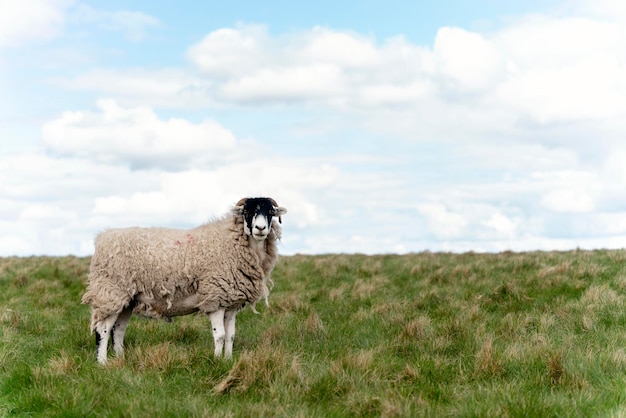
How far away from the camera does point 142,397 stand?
17.8 ft

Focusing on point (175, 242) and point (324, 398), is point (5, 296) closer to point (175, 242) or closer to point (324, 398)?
point (175, 242)

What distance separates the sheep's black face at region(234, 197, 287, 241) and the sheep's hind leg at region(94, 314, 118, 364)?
84.8 inches

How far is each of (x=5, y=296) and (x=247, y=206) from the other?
25.8ft

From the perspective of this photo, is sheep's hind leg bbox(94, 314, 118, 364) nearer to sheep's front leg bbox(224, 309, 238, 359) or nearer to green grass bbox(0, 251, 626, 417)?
green grass bbox(0, 251, 626, 417)

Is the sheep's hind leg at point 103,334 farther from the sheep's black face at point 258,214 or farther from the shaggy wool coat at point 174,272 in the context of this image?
the sheep's black face at point 258,214

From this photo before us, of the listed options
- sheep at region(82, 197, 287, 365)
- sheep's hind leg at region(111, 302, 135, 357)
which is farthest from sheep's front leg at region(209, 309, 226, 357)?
sheep's hind leg at region(111, 302, 135, 357)

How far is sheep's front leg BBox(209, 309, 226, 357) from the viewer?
7261mm

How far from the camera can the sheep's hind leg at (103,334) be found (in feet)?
24.7

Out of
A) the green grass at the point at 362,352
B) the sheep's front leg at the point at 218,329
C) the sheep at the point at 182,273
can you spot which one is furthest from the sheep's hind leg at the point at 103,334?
the sheep's front leg at the point at 218,329

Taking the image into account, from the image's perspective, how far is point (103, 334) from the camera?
24.9 feet

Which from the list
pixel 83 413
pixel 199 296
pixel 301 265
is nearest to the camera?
pixel 83 413

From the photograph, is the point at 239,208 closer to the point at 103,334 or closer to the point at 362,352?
the point at 103,334

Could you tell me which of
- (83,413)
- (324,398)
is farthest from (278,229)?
(83,413)

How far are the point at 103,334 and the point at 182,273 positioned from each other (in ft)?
4.41
